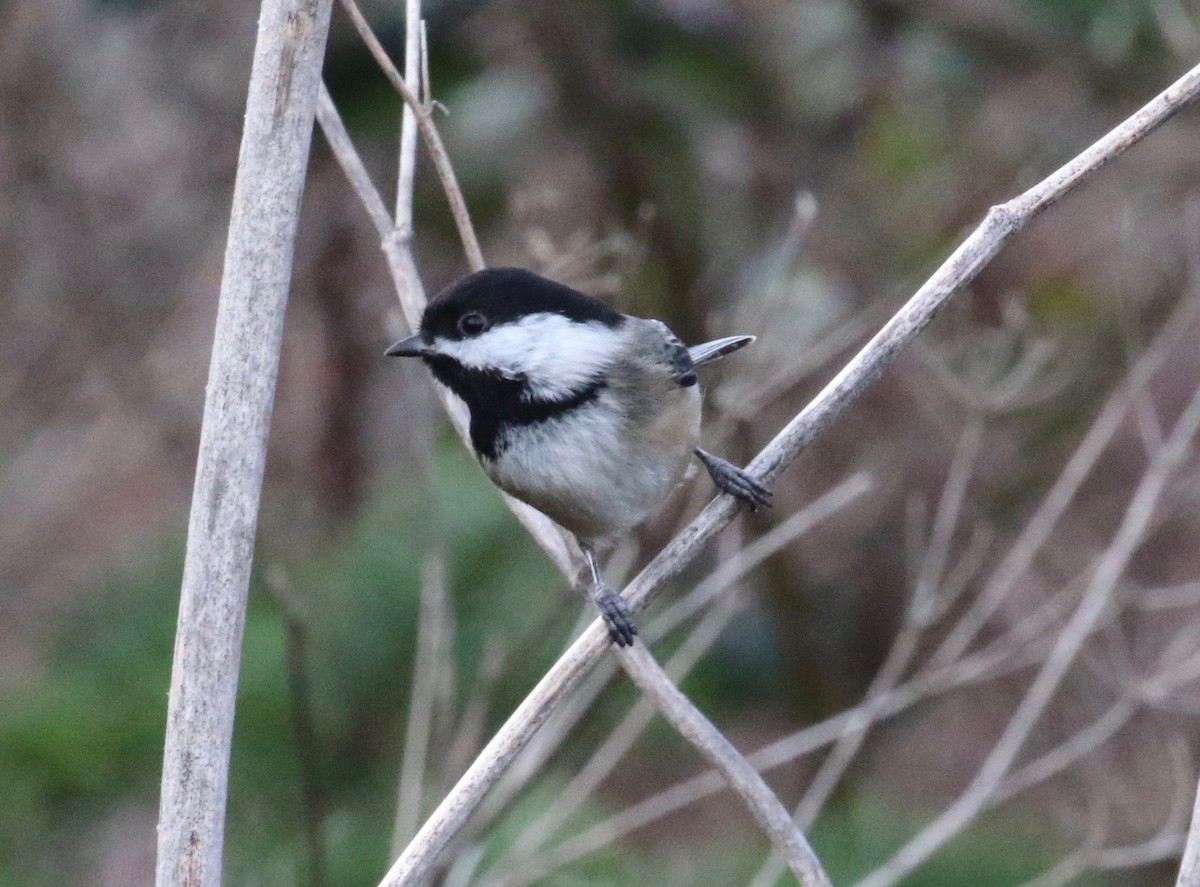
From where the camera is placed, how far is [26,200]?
500cm

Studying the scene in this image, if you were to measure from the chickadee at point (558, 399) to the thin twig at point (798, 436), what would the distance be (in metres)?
0.16

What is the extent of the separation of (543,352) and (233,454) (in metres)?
0.83

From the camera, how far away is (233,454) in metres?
1.71

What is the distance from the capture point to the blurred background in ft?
10.7

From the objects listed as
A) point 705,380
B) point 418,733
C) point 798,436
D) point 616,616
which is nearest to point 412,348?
point 616,616

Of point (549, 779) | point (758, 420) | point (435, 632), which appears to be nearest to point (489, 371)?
point (435, 632)

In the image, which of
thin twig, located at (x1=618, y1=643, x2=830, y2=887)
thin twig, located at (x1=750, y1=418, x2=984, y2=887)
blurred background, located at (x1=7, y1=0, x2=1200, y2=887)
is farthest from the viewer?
blurred background, located at (x1=7, y1=0, x2=1200, y2=887)

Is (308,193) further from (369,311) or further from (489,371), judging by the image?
(489,371)

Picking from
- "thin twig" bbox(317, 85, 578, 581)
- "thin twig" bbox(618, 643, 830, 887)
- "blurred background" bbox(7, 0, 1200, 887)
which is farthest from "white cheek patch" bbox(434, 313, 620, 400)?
"thin twig" bbox(618, 643, 830, 887)

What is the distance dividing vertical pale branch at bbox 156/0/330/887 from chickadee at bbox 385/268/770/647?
2.09 feet

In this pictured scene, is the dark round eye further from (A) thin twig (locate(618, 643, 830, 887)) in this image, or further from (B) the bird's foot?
(A) thin twig (locate(618, 643, 830, 887))

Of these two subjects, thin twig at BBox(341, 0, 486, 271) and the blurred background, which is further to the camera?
the blurred background

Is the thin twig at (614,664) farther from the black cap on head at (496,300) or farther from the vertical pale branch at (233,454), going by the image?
the vertical pale branch at (233,454)

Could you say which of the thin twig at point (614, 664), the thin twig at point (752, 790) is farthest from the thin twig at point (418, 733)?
the thin twig at point (752, 790)
